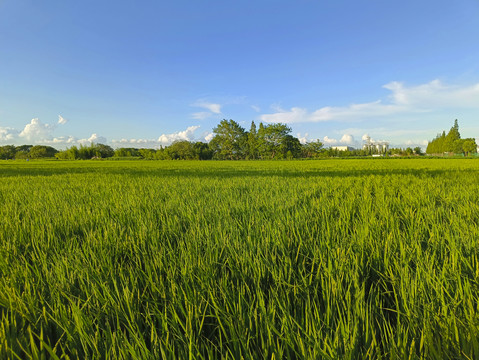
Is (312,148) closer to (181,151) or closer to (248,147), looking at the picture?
(248,147)

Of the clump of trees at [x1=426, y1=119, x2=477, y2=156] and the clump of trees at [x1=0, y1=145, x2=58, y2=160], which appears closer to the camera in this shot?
the clump of trees at [x1=426, y1=119, x2=477, y2=156]

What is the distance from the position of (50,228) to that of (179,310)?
1.58 metres

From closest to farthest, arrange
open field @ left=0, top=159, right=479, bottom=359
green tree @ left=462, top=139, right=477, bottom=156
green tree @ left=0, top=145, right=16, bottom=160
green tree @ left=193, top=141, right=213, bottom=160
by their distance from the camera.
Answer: open field @ left=0, top=159, right=479, bottom=359
green tree @ left=462, top=139, right=477, bottom=156
green tree @ left=193, top=141, right=213, bottom=160
green tree @ left=0, top=145, right=16, bottom=160

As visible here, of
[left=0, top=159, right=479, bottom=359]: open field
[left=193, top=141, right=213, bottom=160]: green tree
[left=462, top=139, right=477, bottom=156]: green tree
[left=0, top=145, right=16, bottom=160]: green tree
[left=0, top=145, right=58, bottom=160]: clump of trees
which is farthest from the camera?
[left=0, top=145, right=16, bottom=160]: green tree

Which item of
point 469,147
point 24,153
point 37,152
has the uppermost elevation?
point 37,152

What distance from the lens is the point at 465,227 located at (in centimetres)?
154

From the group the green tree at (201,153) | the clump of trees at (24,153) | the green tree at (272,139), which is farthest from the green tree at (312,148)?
the clump of trees at (24,153)

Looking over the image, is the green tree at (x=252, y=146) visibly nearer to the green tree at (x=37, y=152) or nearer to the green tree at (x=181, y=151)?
the green tree at (x=181, y=151)

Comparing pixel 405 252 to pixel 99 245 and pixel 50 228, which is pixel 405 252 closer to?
pixel 99 245

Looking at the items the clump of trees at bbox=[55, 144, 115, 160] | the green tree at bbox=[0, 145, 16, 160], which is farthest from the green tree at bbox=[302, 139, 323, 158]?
the green tree at bbox=[0, 145, 16, 160]

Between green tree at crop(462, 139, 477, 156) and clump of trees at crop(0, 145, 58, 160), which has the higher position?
clump of trees at crop(0, 145, 58, 160)

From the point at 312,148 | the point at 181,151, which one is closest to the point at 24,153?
the point at 181,151

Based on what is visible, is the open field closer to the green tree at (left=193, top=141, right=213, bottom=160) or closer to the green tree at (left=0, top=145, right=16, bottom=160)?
the green tree at (left=193, top=141, right=213, bottom=160)

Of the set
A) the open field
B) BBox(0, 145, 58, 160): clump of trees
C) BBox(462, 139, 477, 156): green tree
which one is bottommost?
the open field
